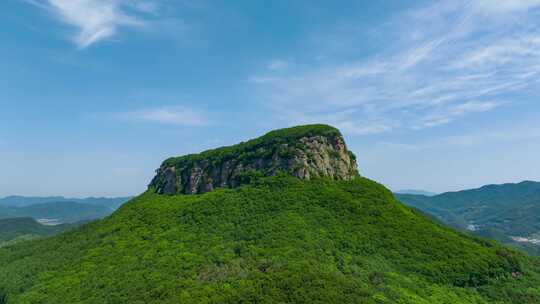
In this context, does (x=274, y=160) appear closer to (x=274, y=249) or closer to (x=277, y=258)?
(x=274, y=249)

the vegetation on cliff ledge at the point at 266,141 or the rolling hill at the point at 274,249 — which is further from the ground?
the vegetation on cliff ledge at the point at 266,141

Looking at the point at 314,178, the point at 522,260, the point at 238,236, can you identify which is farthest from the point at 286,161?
the point at 522,260

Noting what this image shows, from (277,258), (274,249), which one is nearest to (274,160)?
(274,249)

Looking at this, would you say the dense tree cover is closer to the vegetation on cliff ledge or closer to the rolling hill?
the rolling hill

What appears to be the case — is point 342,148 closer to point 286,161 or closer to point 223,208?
point 286,161

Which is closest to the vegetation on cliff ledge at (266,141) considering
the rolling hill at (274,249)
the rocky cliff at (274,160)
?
the rocky cliff at (274,160)

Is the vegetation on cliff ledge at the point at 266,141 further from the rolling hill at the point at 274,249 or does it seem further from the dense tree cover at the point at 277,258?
the dense tree cover at the point at 277,258

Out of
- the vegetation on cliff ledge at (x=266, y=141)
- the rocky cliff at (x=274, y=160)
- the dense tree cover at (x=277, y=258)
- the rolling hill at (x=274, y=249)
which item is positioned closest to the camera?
the dense tree cover at (x=277, y=258)
